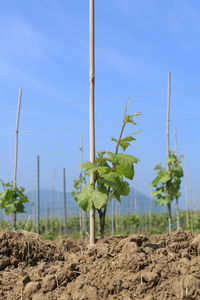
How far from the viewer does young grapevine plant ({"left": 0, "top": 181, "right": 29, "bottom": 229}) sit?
7906 mm

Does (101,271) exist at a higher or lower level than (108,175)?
lower

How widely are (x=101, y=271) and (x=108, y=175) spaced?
38.8 inches

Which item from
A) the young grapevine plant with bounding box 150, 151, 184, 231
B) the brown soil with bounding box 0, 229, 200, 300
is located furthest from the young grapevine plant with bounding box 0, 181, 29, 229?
the brown soil with bounding box 0, 229, 200, 300

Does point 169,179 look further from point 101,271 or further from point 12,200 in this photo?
point 101,271

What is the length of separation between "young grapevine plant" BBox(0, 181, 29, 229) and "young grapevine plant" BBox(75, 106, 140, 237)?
15.4ft

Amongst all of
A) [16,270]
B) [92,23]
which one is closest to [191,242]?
[16,270]

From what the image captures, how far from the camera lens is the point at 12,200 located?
8.07m

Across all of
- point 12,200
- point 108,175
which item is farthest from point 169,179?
point 108,175

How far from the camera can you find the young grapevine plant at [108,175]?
3219 millimetres

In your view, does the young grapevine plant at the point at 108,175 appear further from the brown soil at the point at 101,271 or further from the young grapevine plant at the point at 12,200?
the young grapevine plant at the point at 12,200

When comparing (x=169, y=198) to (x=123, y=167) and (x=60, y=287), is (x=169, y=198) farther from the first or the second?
(x=60, y=287)

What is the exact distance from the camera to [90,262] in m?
2.75

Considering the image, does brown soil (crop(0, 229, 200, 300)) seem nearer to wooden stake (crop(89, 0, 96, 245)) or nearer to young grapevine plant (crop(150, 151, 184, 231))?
wooden stake (crop(89, 0, 96, 245))

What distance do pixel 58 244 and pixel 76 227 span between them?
1755 cm
